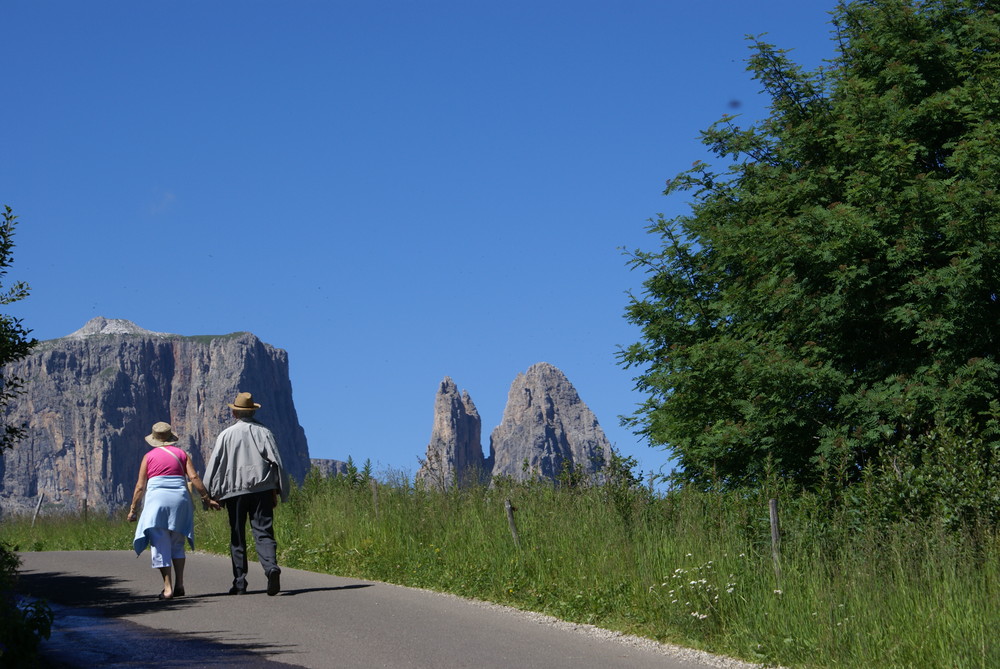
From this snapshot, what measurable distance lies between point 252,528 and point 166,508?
92 cm

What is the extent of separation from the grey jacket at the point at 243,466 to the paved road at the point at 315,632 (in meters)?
1.14

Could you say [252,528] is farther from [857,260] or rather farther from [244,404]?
[857,260]

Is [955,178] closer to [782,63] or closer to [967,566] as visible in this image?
[782,63]

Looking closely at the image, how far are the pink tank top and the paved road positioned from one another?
1.33 metres

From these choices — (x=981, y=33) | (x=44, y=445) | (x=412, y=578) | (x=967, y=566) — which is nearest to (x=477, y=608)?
(x=412, y=578)

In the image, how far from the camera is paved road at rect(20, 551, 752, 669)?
768 centimetres

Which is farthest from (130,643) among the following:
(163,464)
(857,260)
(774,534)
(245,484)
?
(857,260)

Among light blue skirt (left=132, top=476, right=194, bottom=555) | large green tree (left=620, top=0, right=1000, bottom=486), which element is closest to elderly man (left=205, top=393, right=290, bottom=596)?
light blue skirt (left=132, top=476, right=194, bottom=555)

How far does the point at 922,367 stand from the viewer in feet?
56.8

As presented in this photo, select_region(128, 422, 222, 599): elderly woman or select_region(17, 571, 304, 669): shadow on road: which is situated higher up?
select_region(128, 422, 222, 599): elderly woman

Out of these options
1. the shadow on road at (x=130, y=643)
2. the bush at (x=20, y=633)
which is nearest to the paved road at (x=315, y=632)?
the shadow on road at (x=130, y=643)

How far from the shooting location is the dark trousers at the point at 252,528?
1111 cm

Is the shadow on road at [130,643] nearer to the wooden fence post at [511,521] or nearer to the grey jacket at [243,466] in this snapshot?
the grey jacket at [243,466]

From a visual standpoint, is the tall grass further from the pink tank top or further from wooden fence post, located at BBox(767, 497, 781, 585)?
the pink tank top
